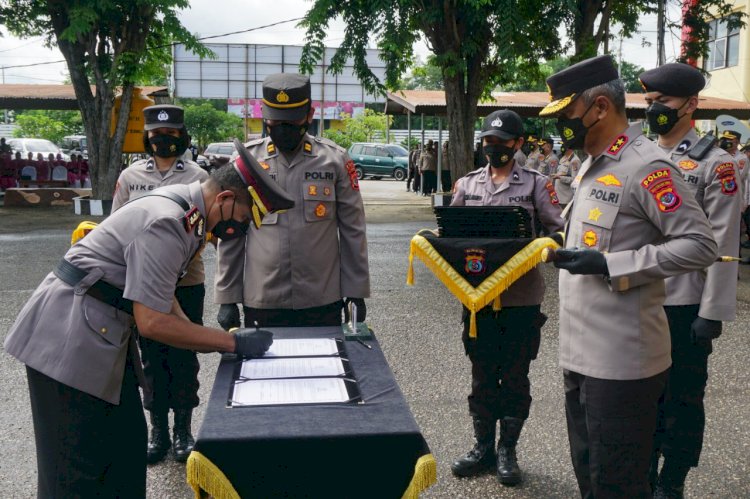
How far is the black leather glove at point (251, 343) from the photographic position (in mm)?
2768

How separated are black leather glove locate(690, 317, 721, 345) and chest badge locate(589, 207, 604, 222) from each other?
104 cm

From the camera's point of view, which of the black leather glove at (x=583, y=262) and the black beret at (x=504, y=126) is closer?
the black leather glove at (x=583, y=262)

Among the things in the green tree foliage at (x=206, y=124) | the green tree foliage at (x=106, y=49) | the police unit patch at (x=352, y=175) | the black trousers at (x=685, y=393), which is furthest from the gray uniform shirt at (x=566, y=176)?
the green tree foliage at (x=206, y=124)

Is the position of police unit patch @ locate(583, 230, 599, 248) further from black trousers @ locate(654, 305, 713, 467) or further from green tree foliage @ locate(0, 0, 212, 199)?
green tree foliage @ locate(0, 0, 212, 199)

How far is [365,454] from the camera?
2.15 metres

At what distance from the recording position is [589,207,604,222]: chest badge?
277 centimetres

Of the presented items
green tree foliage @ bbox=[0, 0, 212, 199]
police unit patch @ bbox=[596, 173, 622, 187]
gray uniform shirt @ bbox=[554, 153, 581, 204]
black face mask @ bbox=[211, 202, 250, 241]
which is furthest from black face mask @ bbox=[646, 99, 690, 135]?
green tree foliage @ bbox=[0, 0, 212, 199]

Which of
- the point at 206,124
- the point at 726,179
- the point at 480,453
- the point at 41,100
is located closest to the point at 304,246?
the point at 480,453

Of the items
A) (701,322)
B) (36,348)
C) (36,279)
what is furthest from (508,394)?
(36,279)

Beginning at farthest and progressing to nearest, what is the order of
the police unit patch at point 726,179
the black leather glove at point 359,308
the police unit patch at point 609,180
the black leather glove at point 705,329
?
the black leather glove at point 359,308 < the police unit patch at point 726,179 < the black leather glove at point 705,329 < the police unit patch at point 609,180

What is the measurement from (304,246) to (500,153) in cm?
129

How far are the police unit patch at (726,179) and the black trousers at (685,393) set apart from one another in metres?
0.57

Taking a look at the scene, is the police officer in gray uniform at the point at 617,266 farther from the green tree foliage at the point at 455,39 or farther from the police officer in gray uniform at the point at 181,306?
the green tree foliage at the point at 455,39

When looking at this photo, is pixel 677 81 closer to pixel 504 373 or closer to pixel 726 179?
pixel 726 179
